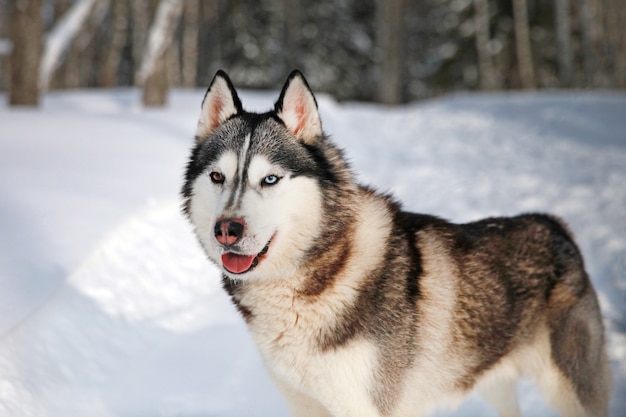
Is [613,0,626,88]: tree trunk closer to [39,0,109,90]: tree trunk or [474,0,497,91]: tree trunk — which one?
[474,0,497,91]: tree trunk

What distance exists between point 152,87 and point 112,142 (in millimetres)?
4105

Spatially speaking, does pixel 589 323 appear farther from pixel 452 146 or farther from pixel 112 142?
pixel 452 146

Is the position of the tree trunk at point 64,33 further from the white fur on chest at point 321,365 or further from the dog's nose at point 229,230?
the white fur on chest at point 321,365

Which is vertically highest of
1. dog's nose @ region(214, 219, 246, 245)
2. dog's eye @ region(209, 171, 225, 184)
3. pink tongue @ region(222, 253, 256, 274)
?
dog's eye @ region(209, 171, 225, 184)

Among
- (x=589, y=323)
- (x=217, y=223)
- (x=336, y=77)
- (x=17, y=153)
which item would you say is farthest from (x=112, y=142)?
(x=336, y=77)

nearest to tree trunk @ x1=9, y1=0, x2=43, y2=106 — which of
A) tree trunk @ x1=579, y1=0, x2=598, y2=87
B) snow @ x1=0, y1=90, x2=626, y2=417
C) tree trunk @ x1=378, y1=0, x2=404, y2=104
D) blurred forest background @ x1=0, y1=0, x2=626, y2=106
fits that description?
snow @ x1=0, y1=90, x2=626, y2=417

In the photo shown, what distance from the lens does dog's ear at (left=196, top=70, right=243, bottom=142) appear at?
2.98m

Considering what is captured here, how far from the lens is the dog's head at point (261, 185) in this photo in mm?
2510

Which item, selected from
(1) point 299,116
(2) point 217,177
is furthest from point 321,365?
(1) point 299,116

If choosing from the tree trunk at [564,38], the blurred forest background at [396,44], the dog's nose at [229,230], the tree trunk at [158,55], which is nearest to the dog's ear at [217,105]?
the dog's nose at [229,230]

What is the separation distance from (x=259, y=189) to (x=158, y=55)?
29.8 feet

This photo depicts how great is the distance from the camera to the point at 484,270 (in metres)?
3.07

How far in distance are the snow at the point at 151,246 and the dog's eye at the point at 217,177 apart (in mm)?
1821

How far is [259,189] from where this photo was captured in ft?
8.55
